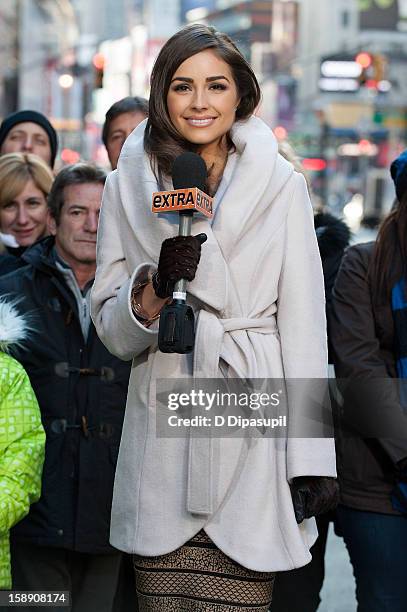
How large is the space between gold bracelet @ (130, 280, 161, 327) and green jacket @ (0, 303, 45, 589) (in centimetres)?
84

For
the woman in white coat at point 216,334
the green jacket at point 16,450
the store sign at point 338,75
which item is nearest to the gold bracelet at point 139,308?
the woman in white coat at point 216,334

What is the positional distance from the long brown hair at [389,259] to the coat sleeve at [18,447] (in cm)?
121

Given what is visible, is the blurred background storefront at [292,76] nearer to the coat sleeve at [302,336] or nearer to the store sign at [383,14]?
the store sign at [383,14]

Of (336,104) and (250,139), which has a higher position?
(336,104)

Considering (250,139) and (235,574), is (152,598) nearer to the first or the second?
(235,574)

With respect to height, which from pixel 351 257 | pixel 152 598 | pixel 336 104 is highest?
pixel 336 104

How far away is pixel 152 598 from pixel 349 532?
1.02 m

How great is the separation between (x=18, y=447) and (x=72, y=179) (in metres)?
1.30

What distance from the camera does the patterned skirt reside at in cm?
314

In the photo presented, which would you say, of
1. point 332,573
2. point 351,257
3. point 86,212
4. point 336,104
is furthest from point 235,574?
point 336,104

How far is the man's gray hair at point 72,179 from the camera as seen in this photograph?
184 inches

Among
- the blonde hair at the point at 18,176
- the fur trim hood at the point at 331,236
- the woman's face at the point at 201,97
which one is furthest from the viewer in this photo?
the blonde hair at the point at 18,176

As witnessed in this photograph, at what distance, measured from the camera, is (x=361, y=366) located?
3.95 meters

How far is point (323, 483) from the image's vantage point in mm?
3148
